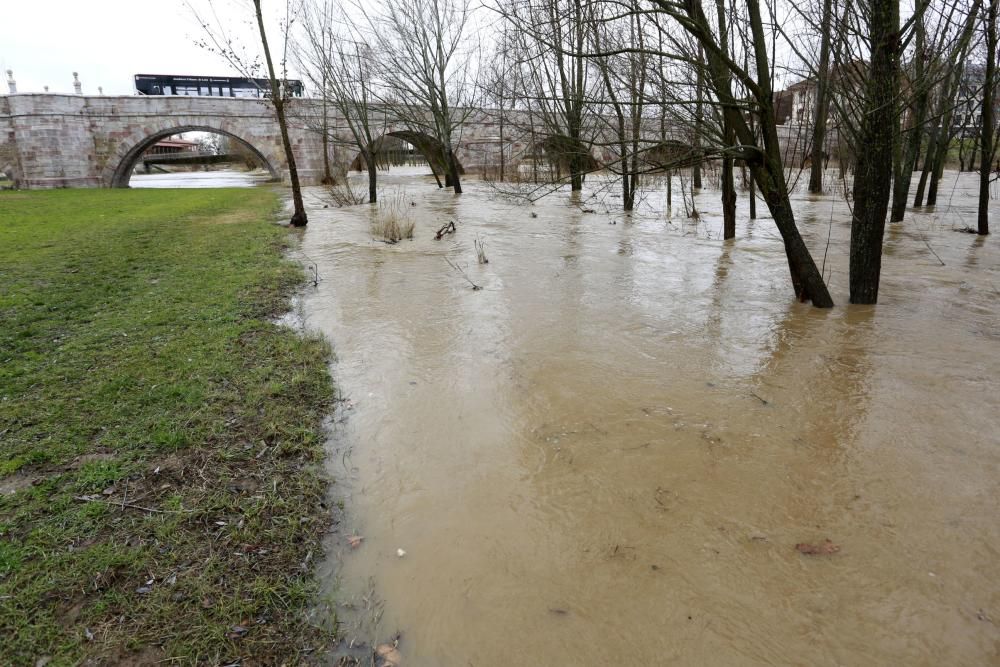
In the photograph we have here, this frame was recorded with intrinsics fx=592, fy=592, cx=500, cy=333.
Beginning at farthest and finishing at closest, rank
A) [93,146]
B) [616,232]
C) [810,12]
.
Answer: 1. [93,146]
2. [616,232]
3. [810,12]

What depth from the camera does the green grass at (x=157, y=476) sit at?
2410 millimetres

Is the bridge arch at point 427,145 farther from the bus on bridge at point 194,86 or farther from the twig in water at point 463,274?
the twig in water at point 463,274

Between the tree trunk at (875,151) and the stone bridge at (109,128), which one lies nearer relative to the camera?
the tree trunk at (875,151)

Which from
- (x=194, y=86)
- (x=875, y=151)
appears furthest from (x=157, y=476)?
(x=194, y=86)

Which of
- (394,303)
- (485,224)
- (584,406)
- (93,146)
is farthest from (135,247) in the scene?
(93,146)

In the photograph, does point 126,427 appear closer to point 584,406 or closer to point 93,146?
point 584,406

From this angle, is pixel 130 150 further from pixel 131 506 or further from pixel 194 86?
pixel 131 506

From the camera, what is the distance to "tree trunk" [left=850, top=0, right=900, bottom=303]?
574 cm

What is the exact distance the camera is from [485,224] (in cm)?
1553

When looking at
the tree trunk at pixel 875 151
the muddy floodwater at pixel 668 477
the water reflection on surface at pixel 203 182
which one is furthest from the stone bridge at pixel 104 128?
the muddy floodwater at pixel 668 477

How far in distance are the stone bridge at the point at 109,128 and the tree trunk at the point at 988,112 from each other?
1635 centimetres

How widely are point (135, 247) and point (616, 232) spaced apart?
9.72m

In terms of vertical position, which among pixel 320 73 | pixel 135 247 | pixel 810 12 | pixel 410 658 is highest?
pixel 320 73

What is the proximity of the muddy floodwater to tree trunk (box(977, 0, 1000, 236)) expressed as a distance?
3.02m
